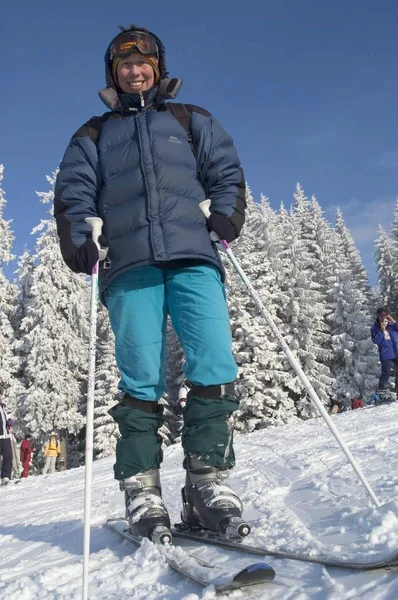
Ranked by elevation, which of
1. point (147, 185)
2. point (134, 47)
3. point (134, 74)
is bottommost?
point (147, 185)

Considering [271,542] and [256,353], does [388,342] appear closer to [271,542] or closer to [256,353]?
[271,542]

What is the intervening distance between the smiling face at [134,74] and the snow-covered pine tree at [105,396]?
22.9 m

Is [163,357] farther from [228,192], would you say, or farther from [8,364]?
[8,364]

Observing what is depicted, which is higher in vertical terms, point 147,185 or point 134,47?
point 134,47

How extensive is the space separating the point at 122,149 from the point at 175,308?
3.49 ft

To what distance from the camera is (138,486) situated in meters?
2.71

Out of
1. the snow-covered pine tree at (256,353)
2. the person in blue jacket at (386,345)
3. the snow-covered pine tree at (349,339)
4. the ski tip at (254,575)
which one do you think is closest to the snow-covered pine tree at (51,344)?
the snow-covered pine tree at (256,353)

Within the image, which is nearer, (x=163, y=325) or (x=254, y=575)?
(x=254, y=575)

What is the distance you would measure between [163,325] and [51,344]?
23.5 metres

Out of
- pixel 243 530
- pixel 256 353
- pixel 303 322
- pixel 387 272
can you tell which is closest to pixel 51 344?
pixel 256 353

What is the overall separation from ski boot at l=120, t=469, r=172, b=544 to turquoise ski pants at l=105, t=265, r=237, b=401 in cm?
45

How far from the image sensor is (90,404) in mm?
2410

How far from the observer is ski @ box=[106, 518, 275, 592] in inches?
60.7

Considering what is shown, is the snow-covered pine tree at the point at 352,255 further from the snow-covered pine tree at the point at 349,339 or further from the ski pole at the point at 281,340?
the ski pole at the point at 281,340
